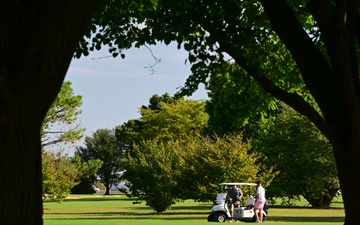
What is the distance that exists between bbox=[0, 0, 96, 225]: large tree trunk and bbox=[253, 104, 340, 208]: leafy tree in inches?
1862

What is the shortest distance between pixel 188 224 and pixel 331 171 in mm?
29522

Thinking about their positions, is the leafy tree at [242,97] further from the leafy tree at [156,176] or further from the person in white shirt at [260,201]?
the leafy tree at [156,176]

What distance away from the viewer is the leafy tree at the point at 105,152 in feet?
383

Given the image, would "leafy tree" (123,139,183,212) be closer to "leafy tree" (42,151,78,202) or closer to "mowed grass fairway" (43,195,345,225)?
"mowed grass fairway" (43,195,345,225)

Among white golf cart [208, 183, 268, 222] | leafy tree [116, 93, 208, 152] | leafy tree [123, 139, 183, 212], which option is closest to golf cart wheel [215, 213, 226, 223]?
white golf cart [208, 183, 268, 222]

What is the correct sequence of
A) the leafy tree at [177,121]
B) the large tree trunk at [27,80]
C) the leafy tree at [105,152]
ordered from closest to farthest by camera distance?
the large tree trunk at [27,80], the leafy tree at [177,121], the leafy tree at [105,152]

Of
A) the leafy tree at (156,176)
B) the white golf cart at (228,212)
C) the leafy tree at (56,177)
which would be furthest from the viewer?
the leafy tree at (56,177)

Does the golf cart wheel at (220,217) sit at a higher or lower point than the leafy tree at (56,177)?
lower

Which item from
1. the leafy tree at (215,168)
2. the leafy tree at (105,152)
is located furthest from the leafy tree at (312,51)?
the leafy tree at (105,152)

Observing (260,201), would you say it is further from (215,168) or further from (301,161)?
(301,161)

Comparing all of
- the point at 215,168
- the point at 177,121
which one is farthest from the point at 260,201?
the point at 177,121

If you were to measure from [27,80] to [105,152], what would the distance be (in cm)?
11153

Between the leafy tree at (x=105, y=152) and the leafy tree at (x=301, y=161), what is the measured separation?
62.2m

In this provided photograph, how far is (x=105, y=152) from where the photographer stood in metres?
117
